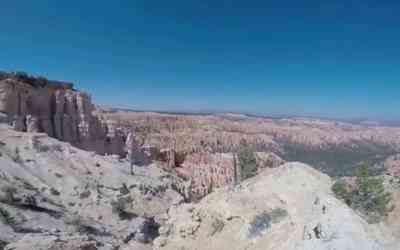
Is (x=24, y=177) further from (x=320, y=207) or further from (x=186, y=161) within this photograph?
(x=186, y=161)

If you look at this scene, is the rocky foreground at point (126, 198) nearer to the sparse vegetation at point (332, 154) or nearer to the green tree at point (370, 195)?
the green tree at point (370, 195)

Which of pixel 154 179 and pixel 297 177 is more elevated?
pixel 297 177

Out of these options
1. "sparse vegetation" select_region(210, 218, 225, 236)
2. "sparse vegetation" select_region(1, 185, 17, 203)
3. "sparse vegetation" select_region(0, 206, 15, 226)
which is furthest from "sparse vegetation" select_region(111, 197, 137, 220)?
"sparse vegetation" select_region(210, 218, 225, 236)

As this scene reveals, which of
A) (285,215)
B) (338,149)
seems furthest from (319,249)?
(338,149)

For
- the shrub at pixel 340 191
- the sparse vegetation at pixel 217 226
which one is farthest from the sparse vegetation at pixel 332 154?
the sparse vegetation at pixel 217 226

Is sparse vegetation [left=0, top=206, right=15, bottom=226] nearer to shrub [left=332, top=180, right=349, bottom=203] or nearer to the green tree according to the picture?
shrub [left=332, top=180, right=349, bottom=203]

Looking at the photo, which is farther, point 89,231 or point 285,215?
point 89,231
